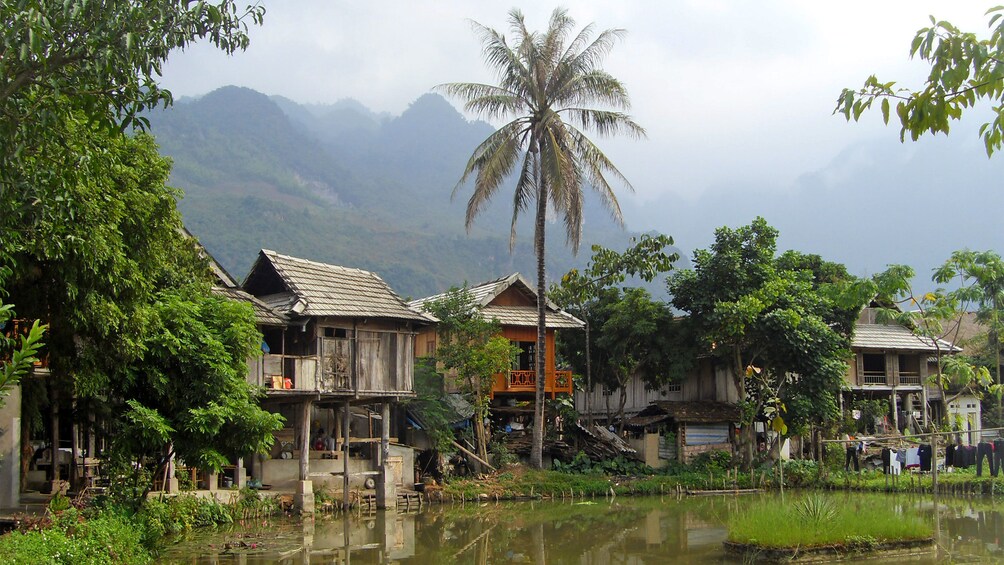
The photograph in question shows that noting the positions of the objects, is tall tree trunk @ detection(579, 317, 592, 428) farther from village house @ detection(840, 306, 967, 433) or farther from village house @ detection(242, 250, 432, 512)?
village house @ detection(840, 306, 967, 433)

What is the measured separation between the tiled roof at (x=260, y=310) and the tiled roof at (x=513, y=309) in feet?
22.6

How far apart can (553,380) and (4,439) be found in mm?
16820

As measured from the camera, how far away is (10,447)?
15.6m

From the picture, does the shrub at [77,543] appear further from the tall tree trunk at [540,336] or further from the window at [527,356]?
the window at [527,356]

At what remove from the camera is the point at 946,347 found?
1340 inches

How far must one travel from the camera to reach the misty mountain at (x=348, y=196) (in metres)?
78.2

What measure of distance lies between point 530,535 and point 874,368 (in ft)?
70.5

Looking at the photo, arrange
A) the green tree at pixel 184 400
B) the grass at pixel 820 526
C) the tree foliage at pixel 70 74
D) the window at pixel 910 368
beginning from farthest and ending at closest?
the window at pixel 910 368 < the green tree at pixel 184 400 < the grass at pixel 820 526 < the tree foliage at pixel 70 74

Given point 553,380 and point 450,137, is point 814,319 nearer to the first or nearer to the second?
point 553,380

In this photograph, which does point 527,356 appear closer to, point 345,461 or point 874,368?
point 345,461

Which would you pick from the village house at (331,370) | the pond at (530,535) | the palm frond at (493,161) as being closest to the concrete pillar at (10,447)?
the pond at (530,535)

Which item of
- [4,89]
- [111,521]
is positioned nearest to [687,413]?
[111,521]

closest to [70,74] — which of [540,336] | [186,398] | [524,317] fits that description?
[186,398]

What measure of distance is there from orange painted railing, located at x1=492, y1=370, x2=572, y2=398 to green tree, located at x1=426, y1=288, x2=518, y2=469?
4.04 ft
